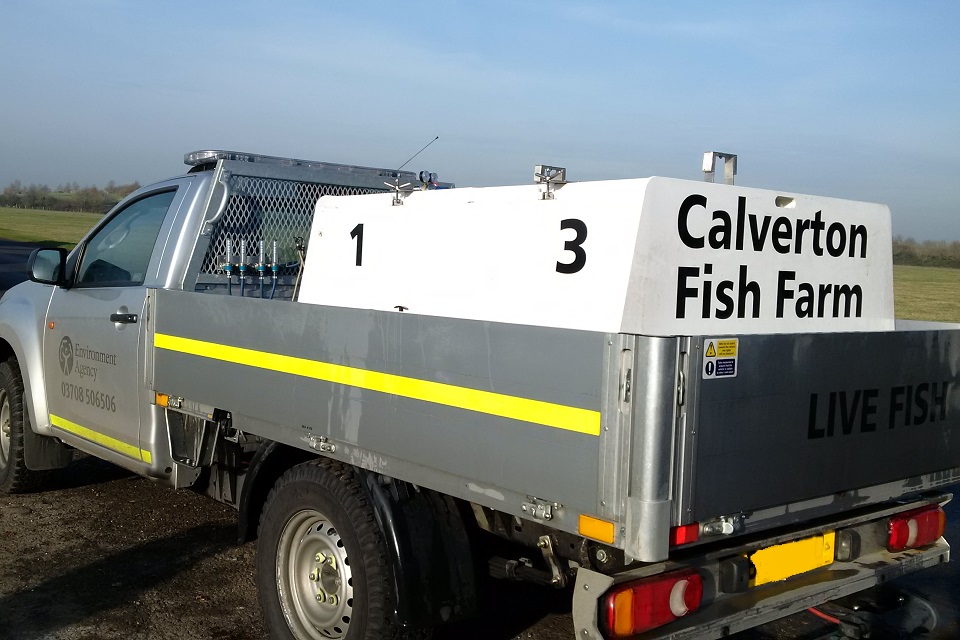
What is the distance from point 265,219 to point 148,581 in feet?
6.87

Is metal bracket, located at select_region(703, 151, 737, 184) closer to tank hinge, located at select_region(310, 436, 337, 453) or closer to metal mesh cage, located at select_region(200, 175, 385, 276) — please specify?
tank hinge, located at select_region(310, 436, 337, 453)

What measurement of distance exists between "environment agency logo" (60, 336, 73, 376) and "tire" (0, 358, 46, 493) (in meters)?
0.72

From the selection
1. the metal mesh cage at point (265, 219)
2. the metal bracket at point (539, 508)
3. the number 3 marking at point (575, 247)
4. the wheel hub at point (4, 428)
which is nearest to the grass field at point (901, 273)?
the number 3 marking at point (575, 247)

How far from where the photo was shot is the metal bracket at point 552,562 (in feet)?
10.2

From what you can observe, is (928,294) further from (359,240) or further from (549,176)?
(549,176)

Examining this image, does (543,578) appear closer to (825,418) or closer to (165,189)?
(825,418)

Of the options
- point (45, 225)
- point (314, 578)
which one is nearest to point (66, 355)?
point (314, 578)

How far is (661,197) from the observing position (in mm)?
3146

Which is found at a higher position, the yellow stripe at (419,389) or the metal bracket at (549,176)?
the metal bracket at (549,176)

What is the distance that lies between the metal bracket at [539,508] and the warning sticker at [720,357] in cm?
60

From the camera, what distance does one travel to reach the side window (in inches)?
209

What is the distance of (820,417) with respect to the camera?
315cm

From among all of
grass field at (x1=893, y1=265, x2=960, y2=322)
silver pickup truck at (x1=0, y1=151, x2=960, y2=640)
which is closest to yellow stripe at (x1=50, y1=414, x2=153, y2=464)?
silver pickup truck at (x1=0, y1=151, x2=960, y2=640)

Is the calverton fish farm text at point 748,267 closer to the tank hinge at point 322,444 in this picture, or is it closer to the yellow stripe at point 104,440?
the tank hinge at point 322,444
